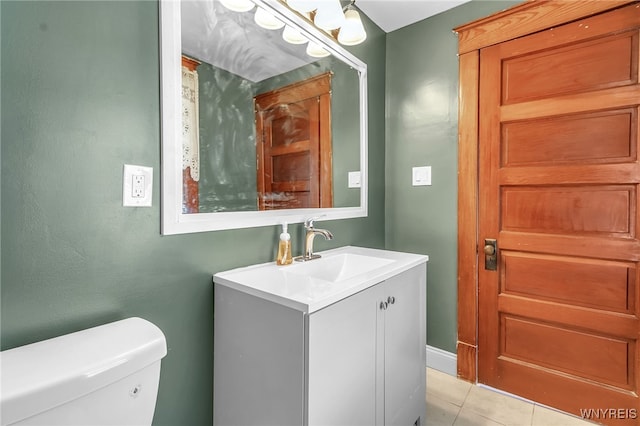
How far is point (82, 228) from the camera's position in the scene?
31.5 inches

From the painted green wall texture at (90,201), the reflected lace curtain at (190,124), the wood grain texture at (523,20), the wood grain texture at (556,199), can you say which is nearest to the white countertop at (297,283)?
the painted green wall texture at (90,201)

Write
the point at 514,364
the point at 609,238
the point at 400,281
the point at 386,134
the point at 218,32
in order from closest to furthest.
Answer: the point at 218,32 → the point at 400,281 → the point at 609,238 → the point at 514,364 → the point at 386,134

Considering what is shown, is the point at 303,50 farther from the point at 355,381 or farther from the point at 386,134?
the point at 355,381

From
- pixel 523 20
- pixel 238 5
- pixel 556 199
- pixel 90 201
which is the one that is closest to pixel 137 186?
pixel 90 201

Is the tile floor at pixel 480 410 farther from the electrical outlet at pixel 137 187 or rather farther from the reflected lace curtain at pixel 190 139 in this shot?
the electrical outlet at pixel 137 187

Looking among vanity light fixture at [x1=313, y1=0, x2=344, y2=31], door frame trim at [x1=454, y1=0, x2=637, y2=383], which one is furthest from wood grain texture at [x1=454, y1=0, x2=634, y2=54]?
vanity light fixture at [x1=313, y1=0, x2=344, y2=31]

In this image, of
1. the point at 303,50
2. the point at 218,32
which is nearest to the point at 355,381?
the point at 218,32

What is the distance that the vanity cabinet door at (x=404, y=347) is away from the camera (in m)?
1.16

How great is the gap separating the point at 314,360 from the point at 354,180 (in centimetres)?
121

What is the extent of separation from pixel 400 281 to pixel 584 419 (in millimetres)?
1286

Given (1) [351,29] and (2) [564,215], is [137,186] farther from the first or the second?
(2) [564,215]

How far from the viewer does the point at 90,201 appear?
32.0 inches

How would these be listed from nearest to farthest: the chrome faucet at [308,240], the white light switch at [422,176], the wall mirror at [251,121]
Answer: the wall mirror at [251,121], the chrome faucet at [308,240], the white light switch at [422,176]

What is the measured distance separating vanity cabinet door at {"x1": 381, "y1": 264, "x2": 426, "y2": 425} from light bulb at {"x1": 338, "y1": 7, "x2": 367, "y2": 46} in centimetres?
126
